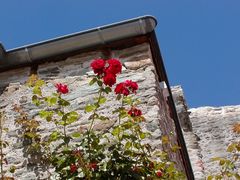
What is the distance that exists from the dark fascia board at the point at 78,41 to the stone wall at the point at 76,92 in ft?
0.41

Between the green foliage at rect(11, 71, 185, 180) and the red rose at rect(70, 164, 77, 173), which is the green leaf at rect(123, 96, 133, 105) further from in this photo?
the red rose at rect(70, 164, 77, 173)

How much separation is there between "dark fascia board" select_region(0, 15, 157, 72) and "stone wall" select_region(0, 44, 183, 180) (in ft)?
0.41

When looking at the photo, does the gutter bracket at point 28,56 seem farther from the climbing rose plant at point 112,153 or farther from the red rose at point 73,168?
the red rose at point 73,168

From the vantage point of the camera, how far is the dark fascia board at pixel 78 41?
17.5 ft

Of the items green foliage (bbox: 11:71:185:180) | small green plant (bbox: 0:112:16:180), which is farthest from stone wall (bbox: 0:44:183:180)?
green foliage (bbox: 11:71:185:180)

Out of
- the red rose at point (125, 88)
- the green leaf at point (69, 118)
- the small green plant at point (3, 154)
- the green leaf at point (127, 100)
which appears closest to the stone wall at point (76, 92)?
the small green plant at point (3, 154)

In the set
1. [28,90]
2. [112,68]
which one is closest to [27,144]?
[28,90]

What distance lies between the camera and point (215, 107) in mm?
15680

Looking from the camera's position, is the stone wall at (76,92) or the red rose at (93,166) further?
the stone wall at (76,92)

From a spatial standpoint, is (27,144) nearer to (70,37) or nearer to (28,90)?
(28,90)

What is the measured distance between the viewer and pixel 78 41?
547cm

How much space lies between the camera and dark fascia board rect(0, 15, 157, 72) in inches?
210

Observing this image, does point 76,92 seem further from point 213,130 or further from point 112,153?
point 213,130

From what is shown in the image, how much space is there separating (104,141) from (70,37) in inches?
51.8
